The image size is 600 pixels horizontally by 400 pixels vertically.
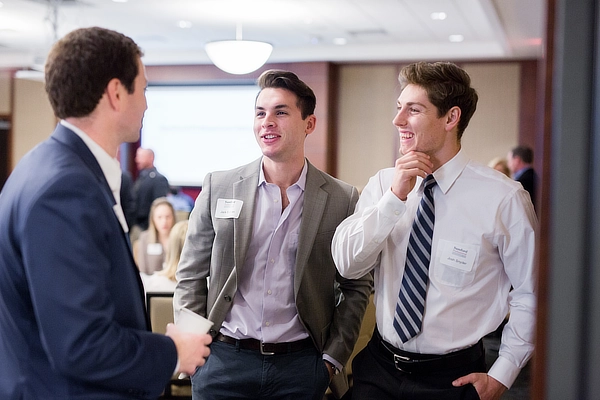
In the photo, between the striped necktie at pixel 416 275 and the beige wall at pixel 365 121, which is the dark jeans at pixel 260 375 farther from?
the beige wall at pixel 365 121

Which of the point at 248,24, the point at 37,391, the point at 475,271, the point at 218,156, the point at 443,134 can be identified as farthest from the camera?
the point at 218,156

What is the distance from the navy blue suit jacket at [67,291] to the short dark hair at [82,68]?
2.5 inches

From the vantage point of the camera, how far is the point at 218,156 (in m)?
11.4

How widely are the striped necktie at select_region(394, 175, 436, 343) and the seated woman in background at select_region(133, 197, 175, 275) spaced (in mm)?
3907

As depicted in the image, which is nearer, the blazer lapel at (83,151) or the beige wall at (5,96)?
the blazer lapel at (83,151)

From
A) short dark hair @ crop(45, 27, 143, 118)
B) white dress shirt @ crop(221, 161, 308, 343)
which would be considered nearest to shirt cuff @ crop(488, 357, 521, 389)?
white dress shirt @ crop(221, 161, 308, 343)

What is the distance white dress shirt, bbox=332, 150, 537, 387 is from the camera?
5.96 ft

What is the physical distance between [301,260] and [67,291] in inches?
40.4

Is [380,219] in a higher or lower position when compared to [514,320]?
higher

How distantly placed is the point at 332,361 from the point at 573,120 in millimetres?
1502

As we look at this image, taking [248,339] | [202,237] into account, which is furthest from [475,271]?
[202,237]

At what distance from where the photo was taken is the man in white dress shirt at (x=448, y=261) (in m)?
1.83

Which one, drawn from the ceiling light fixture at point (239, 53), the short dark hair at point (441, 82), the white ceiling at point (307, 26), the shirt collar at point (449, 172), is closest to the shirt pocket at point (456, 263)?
the shirt collar at point (449, 172)

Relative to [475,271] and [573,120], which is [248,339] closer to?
[475,271]
